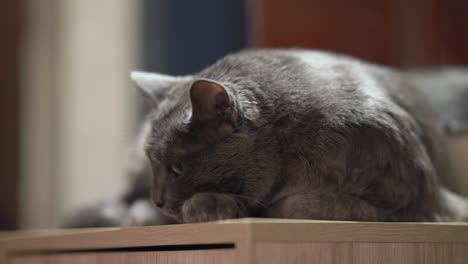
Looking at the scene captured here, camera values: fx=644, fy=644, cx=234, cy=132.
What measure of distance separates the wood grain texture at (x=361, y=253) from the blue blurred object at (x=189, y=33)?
1.41 m

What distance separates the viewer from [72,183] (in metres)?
3.04

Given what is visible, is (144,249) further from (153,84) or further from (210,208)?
(153,84)

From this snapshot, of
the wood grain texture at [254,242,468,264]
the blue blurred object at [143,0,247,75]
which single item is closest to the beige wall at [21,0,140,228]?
the blue blurred object at [143,0,247,75]

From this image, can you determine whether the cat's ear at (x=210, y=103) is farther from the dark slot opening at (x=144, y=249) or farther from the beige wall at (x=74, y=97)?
the beige wall at (x=74, y=97)

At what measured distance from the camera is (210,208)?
1152 millimetres

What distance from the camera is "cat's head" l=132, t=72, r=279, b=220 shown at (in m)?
1.20

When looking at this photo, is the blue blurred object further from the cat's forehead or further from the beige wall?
the cat's forehead

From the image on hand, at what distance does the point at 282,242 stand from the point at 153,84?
0.62 metres

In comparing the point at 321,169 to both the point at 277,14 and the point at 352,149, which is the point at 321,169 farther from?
the point at 277,14

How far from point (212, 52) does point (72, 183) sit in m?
1.02

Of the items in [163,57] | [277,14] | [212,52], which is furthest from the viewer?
[163,57]

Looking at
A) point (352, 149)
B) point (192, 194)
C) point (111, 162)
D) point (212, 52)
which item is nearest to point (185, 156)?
point (192, 194)

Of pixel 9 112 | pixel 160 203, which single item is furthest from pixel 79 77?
pixel 160 203

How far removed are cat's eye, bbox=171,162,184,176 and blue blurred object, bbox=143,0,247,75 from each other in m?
1.20
